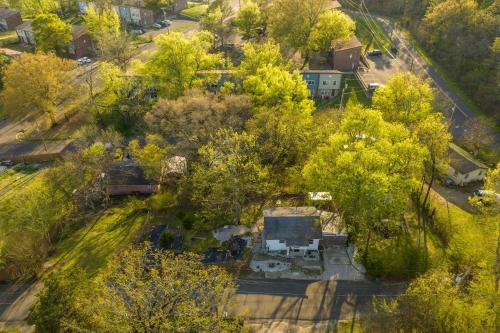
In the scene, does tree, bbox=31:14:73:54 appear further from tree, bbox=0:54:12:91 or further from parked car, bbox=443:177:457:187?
parked car, bbox=443:177:457:187

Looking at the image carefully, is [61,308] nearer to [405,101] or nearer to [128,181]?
[128,181]

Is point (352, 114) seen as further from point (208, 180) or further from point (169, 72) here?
point (169, 72)

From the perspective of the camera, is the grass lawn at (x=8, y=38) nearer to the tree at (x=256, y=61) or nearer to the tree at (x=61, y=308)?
the tree at (x=256, y=61)

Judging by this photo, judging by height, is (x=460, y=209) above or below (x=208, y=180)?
below

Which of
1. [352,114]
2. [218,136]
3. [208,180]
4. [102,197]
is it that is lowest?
A: [102,197]

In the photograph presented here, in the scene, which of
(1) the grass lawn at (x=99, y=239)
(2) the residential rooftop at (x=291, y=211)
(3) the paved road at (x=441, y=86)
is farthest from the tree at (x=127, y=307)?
(3) the paved road at (x=441, y=86)

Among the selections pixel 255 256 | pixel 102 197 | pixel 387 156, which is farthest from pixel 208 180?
pixel 387 156

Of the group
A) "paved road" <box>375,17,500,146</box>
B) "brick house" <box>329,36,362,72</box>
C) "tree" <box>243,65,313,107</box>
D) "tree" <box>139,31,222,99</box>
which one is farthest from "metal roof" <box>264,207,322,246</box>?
"brick house" <box>329,36,362,72</box>

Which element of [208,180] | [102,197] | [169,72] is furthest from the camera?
[169,72]
